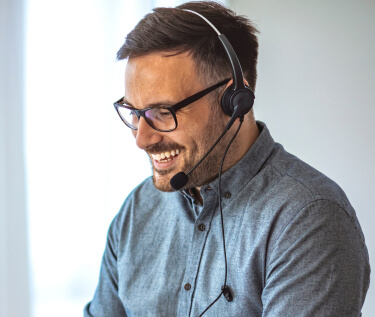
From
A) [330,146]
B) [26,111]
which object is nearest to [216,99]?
[330,146]

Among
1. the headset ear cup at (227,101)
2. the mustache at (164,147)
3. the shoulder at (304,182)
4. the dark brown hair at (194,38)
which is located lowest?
the shoulder at (304,182)

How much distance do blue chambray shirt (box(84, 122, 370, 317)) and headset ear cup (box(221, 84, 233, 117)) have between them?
0.12 meters

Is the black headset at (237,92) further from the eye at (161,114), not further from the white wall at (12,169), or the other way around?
the white wall at (12,169)

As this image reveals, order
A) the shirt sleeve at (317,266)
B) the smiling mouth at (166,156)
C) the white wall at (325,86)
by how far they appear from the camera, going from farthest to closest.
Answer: the white wall at (325,86) → the smiling mouth at (166,156) → the shirt sleeve at (317,266)

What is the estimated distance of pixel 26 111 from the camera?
205 centimetres

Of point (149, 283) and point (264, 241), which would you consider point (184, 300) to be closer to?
point (149, 283)

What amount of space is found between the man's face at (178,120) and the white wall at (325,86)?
0.86m

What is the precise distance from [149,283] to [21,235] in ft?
3.03

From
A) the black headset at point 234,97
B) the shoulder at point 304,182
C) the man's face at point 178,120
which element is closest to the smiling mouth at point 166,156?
the man's face at point 178,120

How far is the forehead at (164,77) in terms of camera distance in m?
1.21

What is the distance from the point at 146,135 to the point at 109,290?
48 cm

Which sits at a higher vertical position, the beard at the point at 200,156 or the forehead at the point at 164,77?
the forehead at the point at 164,77

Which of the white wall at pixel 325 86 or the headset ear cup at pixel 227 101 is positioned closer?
the headset ear cup at pixel 227 101

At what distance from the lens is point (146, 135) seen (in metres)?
1.25
